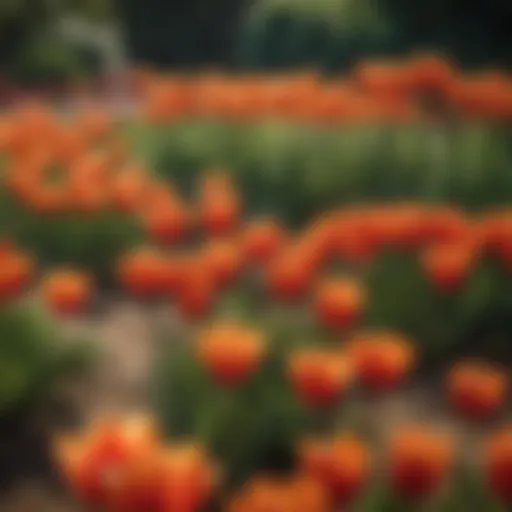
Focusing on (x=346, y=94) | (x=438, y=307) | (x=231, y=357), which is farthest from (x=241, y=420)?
(x=346, y=94)

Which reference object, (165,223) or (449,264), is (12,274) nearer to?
(165,223)

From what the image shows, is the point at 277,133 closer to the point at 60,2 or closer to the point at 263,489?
the point at 60,2

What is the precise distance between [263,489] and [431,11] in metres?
0.41

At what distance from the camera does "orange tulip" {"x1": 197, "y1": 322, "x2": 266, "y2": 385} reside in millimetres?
406

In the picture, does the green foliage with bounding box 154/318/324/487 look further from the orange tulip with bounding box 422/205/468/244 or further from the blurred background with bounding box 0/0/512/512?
the orange tulip with bounding box 422/205/468/244

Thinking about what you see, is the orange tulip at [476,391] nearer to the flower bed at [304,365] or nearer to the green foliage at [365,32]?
the flower bed at [304,365]

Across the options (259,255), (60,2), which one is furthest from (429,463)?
(60,2)

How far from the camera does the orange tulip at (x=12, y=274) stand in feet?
1.53

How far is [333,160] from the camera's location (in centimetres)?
59

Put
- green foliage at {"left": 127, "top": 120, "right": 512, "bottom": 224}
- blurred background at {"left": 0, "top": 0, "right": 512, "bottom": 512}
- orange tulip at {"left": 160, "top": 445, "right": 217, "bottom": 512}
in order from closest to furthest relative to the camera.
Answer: orange tulip at {"left": 160, "top": 445, "right": 217, "bottom": 512}
blurred background at {"left": 0, "top": 0, "right": 512, "bottom": 512}
green foliage at {"left": 127, "top": 120, "right": 512, "bottom": 224}

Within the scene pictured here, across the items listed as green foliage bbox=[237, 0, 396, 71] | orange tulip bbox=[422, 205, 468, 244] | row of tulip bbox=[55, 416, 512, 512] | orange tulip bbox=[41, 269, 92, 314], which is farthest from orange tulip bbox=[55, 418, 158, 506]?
green foliage bbox=[237, 0, 396, 71]

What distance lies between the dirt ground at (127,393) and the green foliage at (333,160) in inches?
4.5

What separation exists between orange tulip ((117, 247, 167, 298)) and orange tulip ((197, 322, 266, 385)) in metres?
0.06

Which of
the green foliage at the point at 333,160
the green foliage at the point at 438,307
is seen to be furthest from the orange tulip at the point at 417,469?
the green foliage at the point at 333,160
